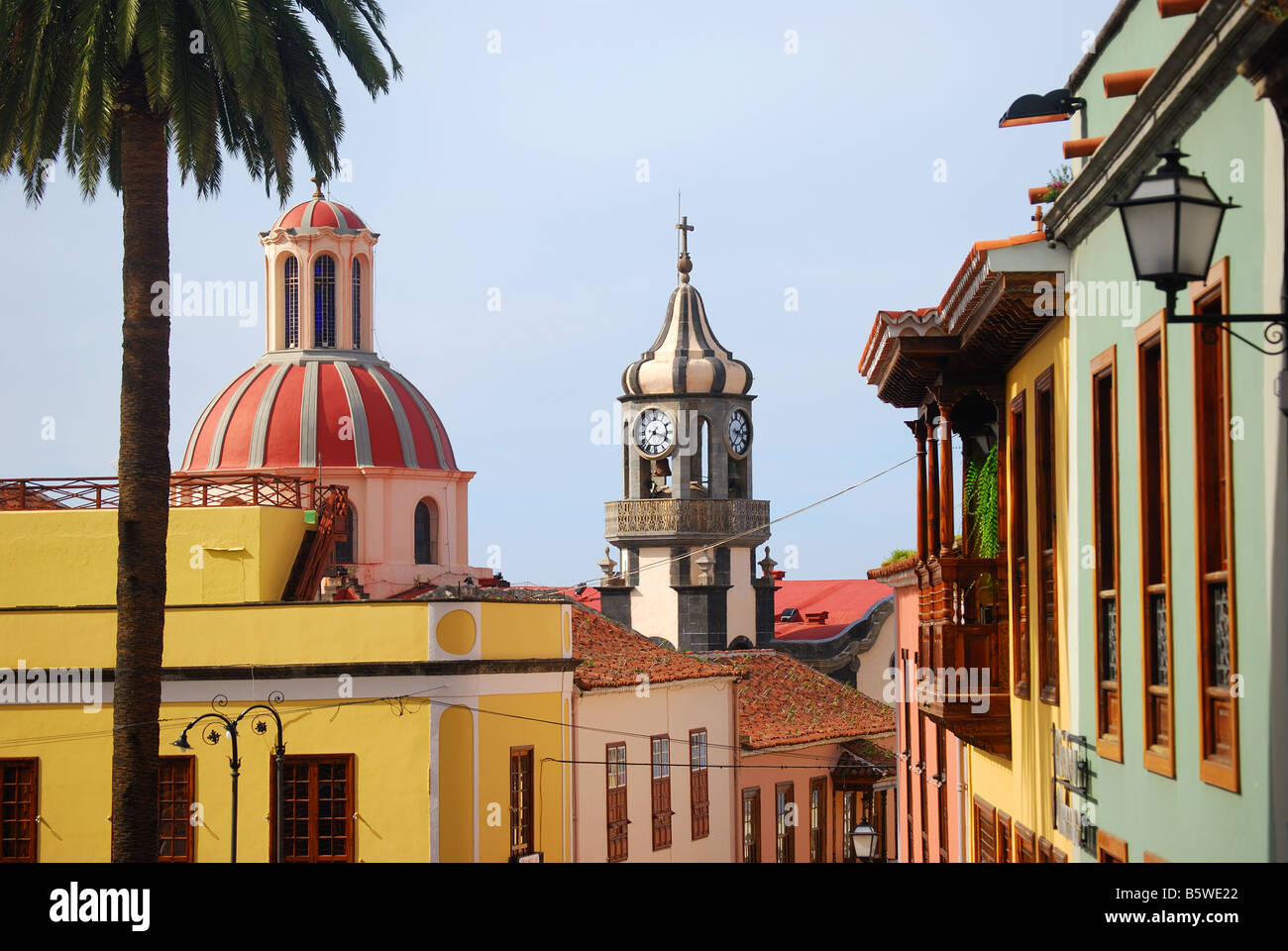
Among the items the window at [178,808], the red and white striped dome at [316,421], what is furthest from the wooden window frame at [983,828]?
the red and white striped dome at [316,421]

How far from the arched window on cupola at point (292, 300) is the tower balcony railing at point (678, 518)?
1700cm

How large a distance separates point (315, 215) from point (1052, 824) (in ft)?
130

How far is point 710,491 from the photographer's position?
212 feet

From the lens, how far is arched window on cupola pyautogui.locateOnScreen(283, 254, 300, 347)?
49.9 meters

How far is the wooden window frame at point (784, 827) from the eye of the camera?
4525cm

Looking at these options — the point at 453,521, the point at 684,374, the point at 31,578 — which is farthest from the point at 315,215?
the point at 31,578

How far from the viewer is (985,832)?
18.5 meters

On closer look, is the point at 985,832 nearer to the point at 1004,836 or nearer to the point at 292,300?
the point at 1004,836

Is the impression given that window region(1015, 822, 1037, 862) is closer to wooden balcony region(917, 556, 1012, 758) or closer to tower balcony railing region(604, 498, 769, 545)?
wooden balcony region(917, 556, 1012, 758)

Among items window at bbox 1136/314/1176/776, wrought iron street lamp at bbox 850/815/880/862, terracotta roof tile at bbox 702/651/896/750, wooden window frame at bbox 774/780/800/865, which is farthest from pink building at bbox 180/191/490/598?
window at bbox 1136/314/1176/776

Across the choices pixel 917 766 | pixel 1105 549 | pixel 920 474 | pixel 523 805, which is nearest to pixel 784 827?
pixel 523 805

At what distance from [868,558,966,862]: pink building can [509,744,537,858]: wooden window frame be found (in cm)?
558

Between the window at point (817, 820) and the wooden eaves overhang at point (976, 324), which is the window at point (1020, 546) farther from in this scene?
the window at point (817, 820)
